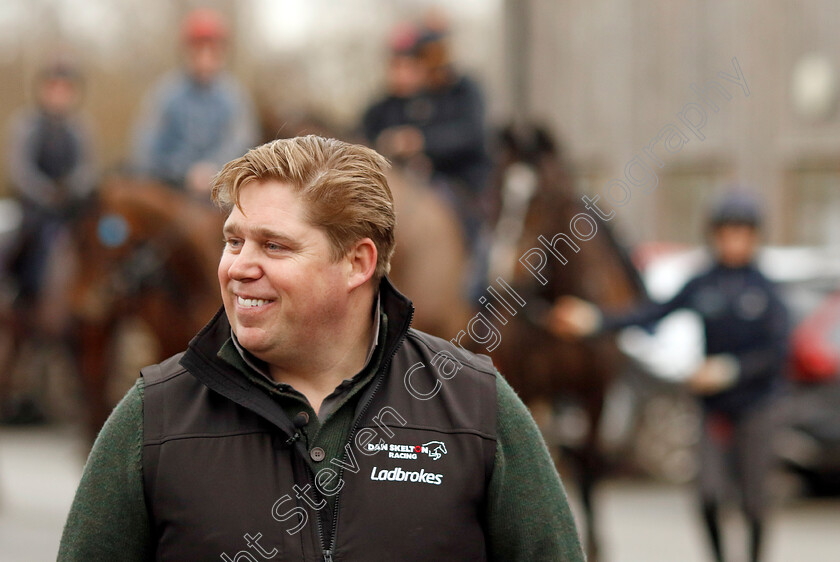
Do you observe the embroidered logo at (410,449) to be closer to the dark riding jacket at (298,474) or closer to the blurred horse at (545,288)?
the dark riding jacket at (298,474)

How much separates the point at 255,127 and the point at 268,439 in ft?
25.9

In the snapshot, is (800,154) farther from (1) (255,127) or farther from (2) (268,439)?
(2) (268,439)

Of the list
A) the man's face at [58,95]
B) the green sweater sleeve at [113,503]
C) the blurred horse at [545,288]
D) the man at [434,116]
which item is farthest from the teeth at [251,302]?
the man's face at [58,95]

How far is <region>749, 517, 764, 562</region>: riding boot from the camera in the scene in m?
6.32

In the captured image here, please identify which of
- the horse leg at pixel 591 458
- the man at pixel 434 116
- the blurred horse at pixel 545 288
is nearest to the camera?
the blurred horse at pixel 545 288

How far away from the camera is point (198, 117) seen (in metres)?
9.34

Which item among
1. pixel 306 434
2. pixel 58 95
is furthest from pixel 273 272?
pixel 58 95

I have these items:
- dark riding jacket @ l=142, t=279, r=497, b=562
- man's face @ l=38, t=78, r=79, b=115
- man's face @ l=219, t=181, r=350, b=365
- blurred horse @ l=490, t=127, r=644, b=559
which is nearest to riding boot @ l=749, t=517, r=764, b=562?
blurred horse @ l=490, t=127, r=644, b=559

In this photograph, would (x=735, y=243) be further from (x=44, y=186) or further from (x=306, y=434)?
(x=44, y=186)

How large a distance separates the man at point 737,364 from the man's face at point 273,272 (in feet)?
14.3

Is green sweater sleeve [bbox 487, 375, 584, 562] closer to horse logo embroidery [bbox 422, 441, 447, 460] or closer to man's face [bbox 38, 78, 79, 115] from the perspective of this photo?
horse logo embroidery [bbox 422, 441, 447, 460]

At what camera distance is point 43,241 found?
1085 centimetres

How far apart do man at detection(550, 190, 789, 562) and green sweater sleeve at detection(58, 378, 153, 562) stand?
452 cm

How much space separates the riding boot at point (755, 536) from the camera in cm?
632
